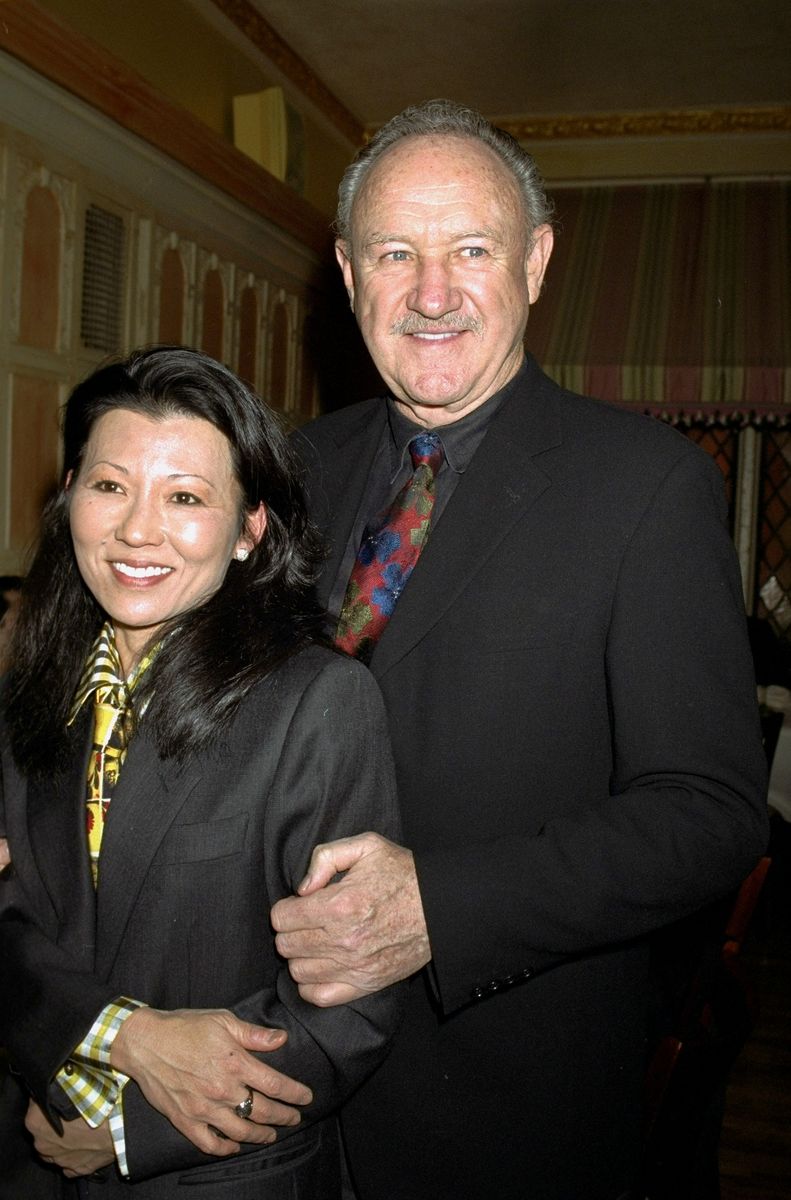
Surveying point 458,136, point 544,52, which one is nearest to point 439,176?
point 458,136

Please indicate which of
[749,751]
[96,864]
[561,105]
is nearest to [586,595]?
[749,751]

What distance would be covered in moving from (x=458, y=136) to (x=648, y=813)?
2.94ft

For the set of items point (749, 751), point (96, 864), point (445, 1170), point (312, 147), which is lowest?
point (445, 1170)

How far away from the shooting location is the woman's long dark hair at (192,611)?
3.83 ft

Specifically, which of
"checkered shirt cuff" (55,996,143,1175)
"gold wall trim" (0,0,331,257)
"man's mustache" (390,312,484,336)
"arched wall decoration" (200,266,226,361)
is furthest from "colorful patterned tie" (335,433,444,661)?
"arched wall decoration" (200,266,226,361)

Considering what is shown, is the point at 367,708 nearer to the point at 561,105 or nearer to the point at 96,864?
the point at 96,864

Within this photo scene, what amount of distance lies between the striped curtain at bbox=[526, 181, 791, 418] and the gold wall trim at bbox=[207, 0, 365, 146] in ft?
4.10

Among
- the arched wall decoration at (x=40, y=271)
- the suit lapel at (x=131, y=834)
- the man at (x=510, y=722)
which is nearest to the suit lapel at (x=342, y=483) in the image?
the man at (x=510, y=722)

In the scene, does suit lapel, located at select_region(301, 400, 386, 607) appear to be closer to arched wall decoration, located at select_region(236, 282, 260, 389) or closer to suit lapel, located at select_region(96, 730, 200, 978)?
suit lapel, located at select_region(96, 730, 200, 978)

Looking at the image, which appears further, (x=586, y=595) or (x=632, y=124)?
(x=632, y=124)

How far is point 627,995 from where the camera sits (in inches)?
51.6

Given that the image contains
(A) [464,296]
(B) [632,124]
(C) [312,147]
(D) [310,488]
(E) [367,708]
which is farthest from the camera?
(B) [632,124]

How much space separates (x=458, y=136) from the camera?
141cm

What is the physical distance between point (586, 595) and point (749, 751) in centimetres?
24
